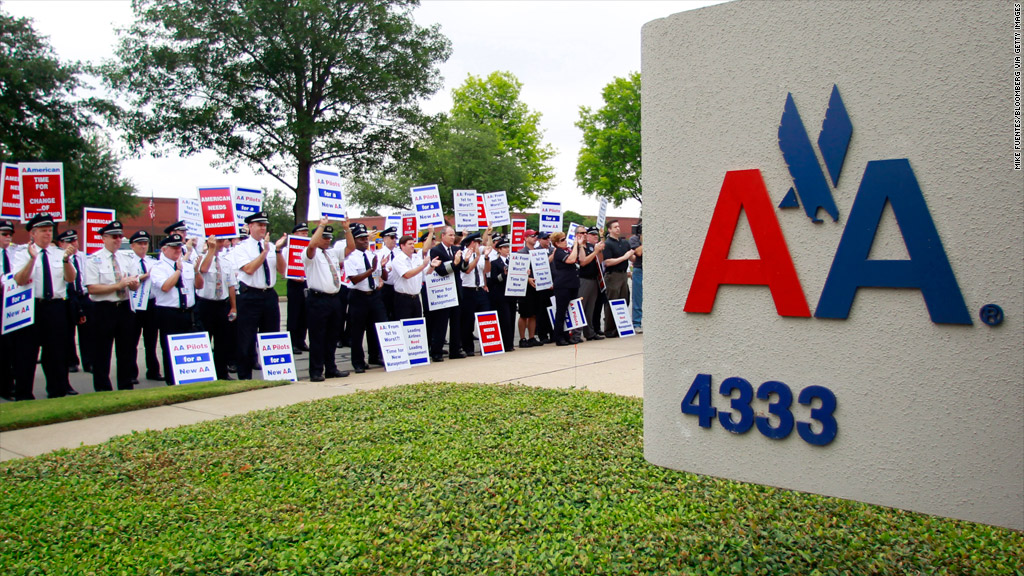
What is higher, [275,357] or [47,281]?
[47,281]

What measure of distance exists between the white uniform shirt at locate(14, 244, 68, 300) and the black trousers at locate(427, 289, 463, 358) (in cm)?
514

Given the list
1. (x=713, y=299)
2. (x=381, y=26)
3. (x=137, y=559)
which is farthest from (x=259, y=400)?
(x=381, y=26)

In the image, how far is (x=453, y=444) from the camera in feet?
19.2

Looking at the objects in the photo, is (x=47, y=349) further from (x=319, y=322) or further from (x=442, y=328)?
(x=442, y=328)

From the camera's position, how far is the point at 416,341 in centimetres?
1101

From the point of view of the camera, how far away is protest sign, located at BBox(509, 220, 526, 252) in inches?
567

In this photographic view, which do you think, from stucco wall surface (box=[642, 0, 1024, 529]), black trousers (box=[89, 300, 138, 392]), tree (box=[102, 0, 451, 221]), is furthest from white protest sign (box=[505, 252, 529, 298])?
Result: tree (box=[102, 0, 451, 221])

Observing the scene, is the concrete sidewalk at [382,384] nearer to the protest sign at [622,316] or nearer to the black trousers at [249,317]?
the black trousers at [249,317]

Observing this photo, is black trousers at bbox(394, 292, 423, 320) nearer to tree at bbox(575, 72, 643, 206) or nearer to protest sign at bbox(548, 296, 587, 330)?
protest sign at bbox(548, 296, 587, 330)

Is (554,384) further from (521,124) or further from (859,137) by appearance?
(521,124)

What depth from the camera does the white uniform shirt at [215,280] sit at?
34.5 feet

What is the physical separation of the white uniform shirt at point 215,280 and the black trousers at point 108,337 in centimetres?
114

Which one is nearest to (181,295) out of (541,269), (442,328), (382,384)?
(382,384)

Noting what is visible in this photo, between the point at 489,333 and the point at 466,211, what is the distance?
2106mm
